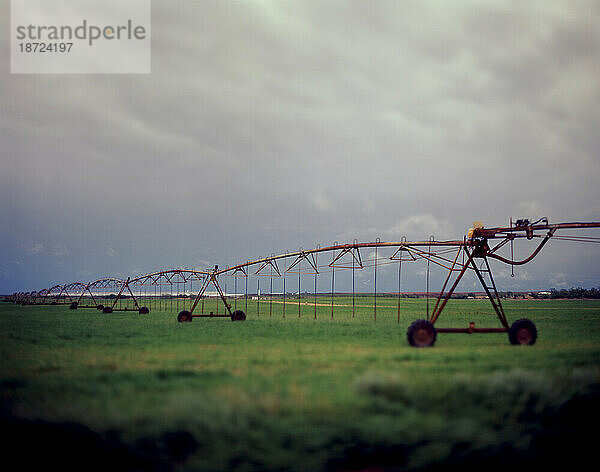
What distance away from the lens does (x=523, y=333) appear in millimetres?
21922

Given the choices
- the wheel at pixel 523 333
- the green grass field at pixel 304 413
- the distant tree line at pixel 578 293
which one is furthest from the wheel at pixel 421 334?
the distant tree line at pixel 578 293

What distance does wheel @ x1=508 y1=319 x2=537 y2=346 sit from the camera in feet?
71.6

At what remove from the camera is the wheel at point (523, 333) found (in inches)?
859

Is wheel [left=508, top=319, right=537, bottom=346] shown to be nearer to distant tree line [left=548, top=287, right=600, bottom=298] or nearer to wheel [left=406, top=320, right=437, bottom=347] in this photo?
wheel [left=406, top=320, right=437, bottom=347]

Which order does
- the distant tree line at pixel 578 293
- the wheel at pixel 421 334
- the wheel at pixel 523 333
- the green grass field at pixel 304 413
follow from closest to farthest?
the green grass field at pixel 304 413, the wheel at pixel 421 334, the wheel at pixel 523 333, the distant tree line at pixel 578 293

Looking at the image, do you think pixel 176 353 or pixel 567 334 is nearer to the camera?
pixel 176 353

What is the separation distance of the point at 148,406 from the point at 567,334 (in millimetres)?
24223

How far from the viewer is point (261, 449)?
10914 mm

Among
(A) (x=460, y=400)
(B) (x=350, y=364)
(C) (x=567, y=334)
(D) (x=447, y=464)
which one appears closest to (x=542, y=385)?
(A) (x=460, y=400)

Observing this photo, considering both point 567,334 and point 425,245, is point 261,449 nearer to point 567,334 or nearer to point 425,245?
point 425,245

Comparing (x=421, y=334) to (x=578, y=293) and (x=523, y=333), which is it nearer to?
(x=523, y=333)

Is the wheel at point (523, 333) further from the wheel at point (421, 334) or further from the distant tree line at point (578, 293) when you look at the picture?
the distant tree line at point (578, 293)

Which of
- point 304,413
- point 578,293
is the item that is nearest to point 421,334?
point 304,413

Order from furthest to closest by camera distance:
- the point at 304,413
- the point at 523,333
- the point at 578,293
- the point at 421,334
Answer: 1. the point at 578,293
2. the point at 523,333
3. the point at 421,334
4. the point at 304,413
